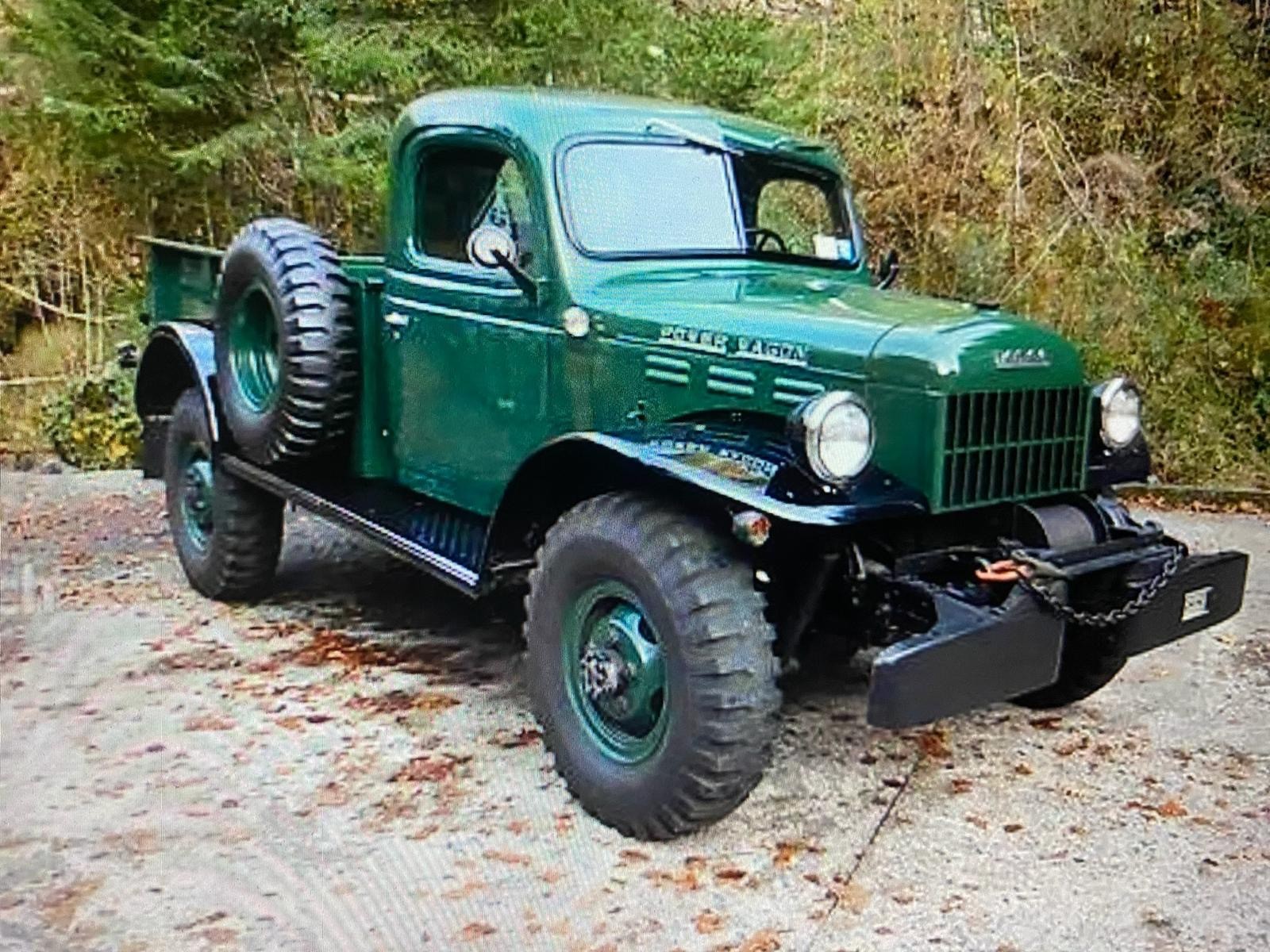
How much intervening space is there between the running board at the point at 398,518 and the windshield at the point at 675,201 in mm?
1051

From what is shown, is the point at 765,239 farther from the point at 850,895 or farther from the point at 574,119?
the point at 850,895

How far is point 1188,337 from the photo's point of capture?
27.5ft

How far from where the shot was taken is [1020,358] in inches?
140

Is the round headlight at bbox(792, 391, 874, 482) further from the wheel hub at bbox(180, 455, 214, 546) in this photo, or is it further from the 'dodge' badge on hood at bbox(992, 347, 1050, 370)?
the wheel hub at bbox(180, 455, 214, 546)

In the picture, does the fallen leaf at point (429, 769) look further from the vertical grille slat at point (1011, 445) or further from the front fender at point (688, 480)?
the vertical grille slat at point (1011, 445)

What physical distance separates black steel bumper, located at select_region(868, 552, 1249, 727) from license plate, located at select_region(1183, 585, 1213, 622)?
0.16ft

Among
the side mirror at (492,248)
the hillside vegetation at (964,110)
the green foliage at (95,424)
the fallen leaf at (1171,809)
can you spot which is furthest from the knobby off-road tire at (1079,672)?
the green foliage at (95,424)

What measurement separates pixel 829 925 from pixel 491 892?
2.60ft

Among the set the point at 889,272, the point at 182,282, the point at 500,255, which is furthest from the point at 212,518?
the point at 889,272

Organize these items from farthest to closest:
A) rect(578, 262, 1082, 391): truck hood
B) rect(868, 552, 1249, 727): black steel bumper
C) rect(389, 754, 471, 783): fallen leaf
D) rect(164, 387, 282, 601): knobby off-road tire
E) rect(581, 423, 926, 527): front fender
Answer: rect(164, 387, 282, 601): knobby off-road tire < rect(389, 754, 471, 783): fallen leaf < rect(578, 262, 1082, 391): truck hood < rect(581, 423, 926, 527): front fender < rect(868, 552, 1249, 727): black steel bumper

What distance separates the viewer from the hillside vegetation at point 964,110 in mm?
8477

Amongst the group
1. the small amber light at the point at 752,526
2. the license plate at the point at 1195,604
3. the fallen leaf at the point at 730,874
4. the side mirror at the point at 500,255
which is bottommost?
the fallen leaf at the point at 730,874

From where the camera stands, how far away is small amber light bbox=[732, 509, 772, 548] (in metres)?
3.19

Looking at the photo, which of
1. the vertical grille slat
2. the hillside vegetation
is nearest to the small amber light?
the vertical grille slat
